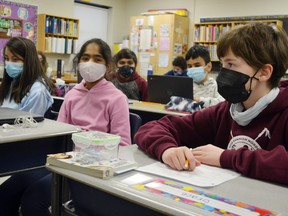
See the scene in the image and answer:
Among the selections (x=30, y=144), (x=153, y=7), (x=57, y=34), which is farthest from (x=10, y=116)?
(x=153, y=7)

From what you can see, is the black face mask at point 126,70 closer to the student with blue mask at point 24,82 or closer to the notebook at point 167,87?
the notebook at point 167,87

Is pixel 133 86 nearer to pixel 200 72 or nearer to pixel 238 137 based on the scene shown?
pixel 200 72

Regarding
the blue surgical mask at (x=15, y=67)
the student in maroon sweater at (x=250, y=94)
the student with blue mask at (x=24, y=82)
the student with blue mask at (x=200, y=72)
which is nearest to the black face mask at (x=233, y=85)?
the student in maroon sweater at (x=250, y=94)

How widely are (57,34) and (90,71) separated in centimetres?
487

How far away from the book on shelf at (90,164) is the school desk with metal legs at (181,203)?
1 cm

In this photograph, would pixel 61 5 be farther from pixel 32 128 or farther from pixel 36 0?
pixel 32 128

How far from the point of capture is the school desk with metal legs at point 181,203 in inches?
33.0

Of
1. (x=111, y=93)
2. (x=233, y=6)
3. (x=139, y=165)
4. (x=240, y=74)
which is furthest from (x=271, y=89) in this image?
(x=233, y=6)

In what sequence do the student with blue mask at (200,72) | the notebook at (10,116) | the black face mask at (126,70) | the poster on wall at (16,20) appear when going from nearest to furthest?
the notebook at (10,116) → the student with blue mask at (200,72) → the black face mask at (126,70) → the poster on wall at (16,20)

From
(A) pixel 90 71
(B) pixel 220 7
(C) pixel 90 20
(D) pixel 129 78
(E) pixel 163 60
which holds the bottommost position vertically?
(D) pixel 129 78

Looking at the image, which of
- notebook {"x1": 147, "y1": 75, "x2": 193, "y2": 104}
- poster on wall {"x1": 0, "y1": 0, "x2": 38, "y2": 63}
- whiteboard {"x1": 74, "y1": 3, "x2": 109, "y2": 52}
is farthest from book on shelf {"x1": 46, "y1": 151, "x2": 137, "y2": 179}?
whiteboard {"x1": 74, "y1": 3, "x2": 109, "y2": 52}

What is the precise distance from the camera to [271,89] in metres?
1.29

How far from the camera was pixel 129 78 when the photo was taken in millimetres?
3963

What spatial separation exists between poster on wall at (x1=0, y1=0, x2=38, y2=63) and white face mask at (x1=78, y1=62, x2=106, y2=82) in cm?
439
